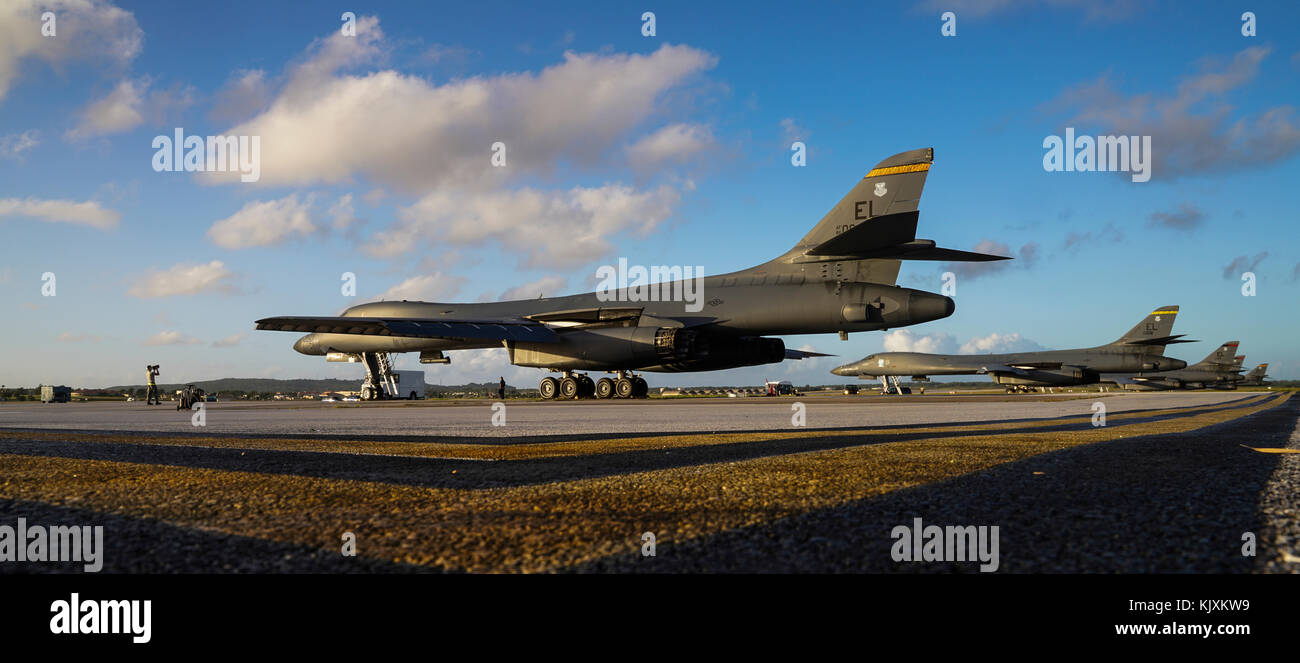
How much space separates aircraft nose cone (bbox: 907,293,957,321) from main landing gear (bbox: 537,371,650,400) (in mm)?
11912

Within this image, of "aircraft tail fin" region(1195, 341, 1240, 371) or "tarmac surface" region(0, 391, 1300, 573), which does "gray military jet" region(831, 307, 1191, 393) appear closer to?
"aircraft tail fin" region(1195, 341, 1240, 371)

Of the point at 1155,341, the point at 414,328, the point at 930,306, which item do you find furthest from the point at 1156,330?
the point at 414,328

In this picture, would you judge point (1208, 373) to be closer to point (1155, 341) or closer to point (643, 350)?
point (1155, 341)

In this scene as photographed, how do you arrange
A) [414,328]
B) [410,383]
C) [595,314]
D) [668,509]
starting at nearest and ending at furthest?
[668,509]
[414,328]
[595,314]
[410,383]

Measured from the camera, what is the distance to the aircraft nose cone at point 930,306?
65.7 ft

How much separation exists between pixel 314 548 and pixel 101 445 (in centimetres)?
619

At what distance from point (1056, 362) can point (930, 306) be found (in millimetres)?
47286

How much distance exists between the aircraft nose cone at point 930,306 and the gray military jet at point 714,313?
29mm

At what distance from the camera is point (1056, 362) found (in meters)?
A: 59.2

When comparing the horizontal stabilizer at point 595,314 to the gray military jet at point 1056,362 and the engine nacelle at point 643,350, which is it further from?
the gray military jet at point 1056,362

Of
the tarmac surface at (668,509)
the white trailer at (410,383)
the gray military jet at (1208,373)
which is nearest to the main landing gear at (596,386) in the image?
the tarmac surface at (668,509)

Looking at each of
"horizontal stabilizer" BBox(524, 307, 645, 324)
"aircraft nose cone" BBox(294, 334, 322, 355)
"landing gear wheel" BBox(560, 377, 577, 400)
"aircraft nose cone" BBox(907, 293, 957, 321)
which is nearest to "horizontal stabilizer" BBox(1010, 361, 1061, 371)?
"aircraft nose cone" BBox(907, 293, 957, 321)
